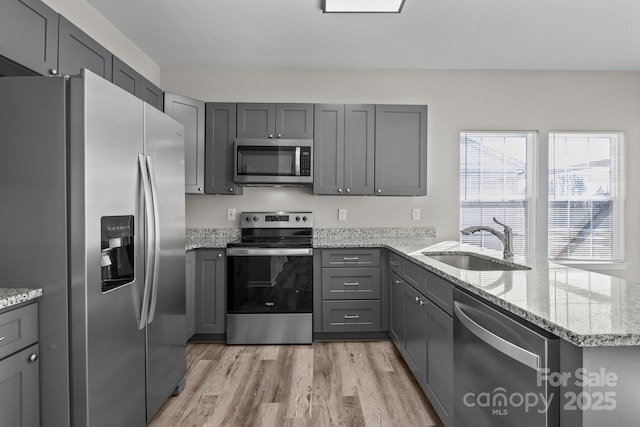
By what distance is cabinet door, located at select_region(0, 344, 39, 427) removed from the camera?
4.36ft

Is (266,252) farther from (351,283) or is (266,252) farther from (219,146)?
(219,146)

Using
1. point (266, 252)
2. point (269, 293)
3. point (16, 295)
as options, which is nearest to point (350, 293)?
point (269, 293)

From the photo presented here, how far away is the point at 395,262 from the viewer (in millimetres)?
3127

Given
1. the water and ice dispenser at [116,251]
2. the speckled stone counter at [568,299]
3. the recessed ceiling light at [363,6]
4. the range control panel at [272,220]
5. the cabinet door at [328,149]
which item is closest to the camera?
the speckled stone counter at [568,299]

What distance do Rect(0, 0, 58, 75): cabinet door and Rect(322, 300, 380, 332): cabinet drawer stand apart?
2614 millimetres

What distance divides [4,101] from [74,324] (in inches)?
36.2

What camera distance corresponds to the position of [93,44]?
238 cm

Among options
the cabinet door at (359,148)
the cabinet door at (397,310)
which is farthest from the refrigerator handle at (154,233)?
the cabinet door at (359,148)

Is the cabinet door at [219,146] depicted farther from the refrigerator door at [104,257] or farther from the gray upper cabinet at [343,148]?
the refrigerator door at [104,257]

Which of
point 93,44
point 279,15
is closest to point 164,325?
point 93,44

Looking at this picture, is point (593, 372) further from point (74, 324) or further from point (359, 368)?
point (359, 368)

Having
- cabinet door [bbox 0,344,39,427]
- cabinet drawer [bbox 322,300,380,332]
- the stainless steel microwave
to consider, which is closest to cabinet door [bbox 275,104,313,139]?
the stainless steel microwave

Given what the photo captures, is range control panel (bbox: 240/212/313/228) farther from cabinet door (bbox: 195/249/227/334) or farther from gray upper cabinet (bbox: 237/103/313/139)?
gray upper cabinet (bbox: 237/103/313/139)

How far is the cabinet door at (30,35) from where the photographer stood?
5.50ft
